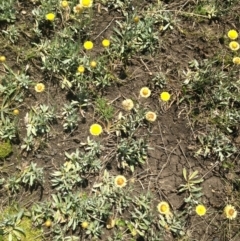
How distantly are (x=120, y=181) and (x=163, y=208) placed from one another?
36 centimetres

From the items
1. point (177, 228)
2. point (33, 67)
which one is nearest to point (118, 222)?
point (177, 228)

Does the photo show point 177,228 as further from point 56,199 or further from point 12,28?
point 12,28

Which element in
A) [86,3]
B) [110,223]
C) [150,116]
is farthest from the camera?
[86,3]

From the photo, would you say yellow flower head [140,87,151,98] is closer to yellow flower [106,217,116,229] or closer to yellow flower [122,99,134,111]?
yellow flower [122,99,134,111]

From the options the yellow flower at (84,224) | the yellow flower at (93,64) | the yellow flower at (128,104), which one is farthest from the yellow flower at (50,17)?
the yellow flower at (84,224)

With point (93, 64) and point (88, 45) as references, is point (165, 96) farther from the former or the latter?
point (88, 45)

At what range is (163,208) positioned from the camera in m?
3.21

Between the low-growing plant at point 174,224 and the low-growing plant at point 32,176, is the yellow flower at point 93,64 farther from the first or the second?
the low-growing plant at point 174,224

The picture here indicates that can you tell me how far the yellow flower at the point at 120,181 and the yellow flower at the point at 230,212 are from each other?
76cm

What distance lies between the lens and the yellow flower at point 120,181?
10.6ft

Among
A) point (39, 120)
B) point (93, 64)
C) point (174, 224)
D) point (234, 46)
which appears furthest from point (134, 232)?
point (234, 46)

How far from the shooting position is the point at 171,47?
377 cm

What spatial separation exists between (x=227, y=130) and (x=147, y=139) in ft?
2.10

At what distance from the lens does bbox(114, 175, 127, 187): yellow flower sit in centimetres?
322
